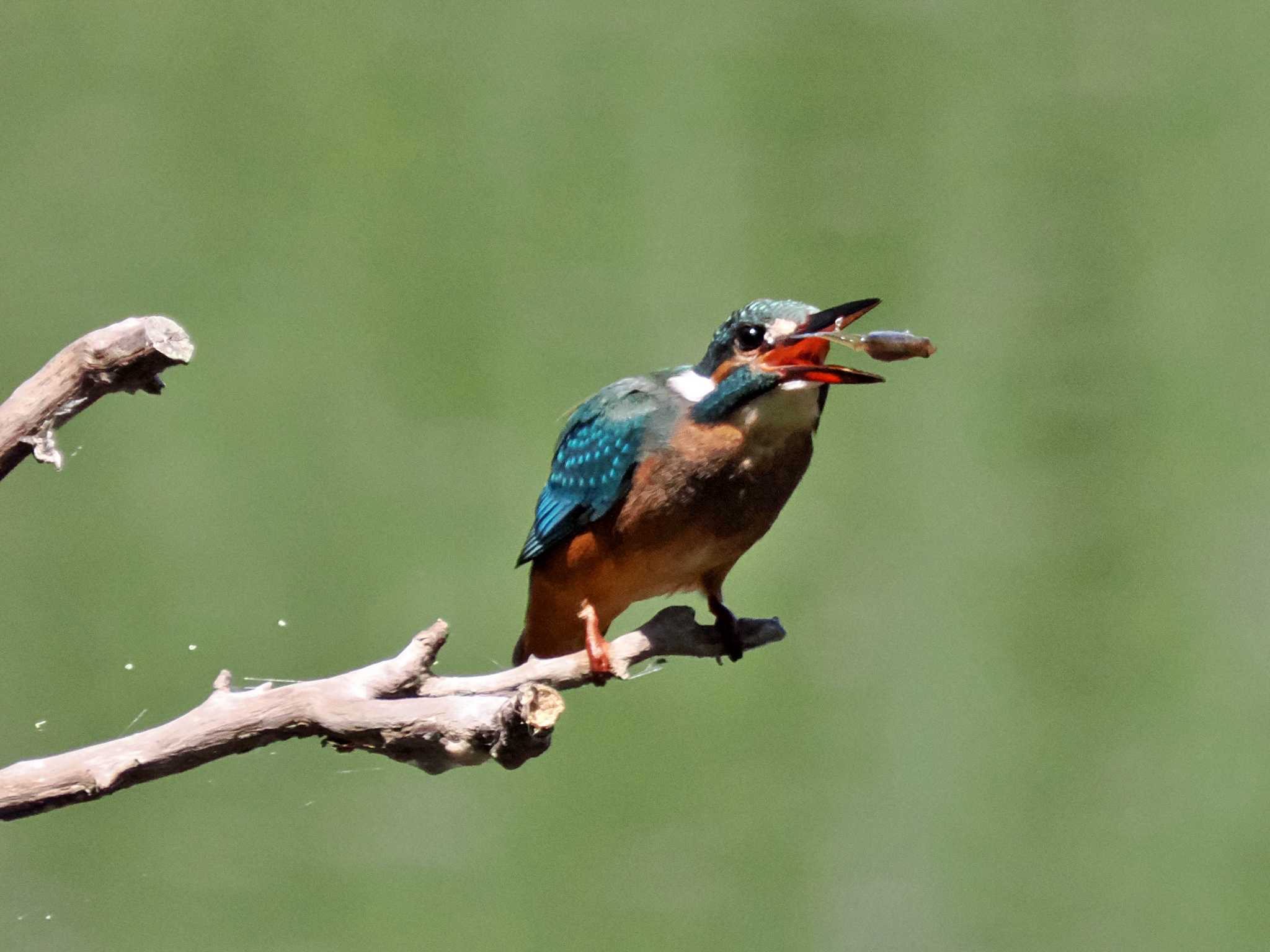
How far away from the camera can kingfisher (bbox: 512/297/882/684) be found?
1479mm

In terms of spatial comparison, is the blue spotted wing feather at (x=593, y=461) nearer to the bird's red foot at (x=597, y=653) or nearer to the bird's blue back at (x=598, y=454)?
the bird's blue back at (x=598, y=454)

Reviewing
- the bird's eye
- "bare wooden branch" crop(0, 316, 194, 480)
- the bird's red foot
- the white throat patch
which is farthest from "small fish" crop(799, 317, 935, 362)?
"bare wooden branch" crop(0, 316, 194, 480)

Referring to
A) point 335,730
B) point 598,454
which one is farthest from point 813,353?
point 335,730

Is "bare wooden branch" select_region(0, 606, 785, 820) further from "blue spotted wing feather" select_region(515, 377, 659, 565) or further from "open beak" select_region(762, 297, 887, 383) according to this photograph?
"open beak" select_region(762, 297, 887, 383)

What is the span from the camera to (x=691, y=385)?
1604 millimetres

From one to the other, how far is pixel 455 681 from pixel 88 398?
17.5 inches

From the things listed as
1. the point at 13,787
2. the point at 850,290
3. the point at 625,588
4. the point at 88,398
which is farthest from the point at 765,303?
the point at 850,290

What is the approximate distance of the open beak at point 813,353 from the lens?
4.53ft

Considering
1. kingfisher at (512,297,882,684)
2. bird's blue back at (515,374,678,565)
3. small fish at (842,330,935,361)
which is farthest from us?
bird's blue back at (515,374,678,565)

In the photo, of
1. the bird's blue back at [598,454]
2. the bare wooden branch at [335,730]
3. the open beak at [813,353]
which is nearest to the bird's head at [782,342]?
the open beak at [813,353]

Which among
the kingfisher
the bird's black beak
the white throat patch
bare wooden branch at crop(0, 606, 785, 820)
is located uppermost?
the bird's black beak

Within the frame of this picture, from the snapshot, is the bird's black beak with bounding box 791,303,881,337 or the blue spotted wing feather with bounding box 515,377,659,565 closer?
the bird's black beak with bounding box 791,303,881,337

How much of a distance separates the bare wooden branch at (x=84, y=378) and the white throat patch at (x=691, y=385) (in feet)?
1.88

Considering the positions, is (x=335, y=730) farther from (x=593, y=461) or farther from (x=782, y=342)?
(x=782, y=342)
